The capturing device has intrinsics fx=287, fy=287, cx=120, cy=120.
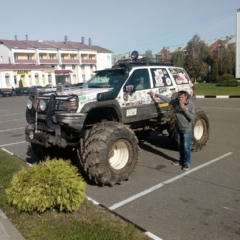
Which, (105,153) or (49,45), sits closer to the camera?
(105,153)

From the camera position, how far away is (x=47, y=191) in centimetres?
382

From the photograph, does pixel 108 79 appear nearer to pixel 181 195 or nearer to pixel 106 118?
pixel 106 118

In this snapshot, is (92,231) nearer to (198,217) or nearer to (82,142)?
(198,217)

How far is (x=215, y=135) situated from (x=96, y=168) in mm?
5135

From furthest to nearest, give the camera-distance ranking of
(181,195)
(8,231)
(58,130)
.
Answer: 1. (58,130)
2. (181,195)
3. (8,231)

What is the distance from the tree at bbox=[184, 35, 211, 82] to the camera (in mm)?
53469

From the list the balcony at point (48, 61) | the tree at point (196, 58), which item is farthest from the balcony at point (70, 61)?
the tree at point (196, 58)

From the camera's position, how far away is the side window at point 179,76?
7188mm

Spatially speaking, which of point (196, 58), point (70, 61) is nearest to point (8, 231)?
point (196, 58)

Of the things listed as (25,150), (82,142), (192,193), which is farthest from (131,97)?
(25,150)

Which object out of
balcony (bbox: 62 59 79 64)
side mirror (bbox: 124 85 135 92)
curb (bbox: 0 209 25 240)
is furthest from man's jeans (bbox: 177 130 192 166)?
balcony (bbox: 62 59 79 64)

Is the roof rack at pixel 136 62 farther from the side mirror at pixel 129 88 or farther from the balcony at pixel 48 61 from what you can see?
the balcony at pixel 48 61

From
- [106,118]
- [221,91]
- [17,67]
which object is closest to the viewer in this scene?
[106,118]

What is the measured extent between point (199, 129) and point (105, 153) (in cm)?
339
